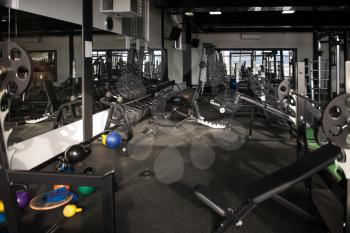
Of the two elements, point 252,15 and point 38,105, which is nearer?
point 38,105

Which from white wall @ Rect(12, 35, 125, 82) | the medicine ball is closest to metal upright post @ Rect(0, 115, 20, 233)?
the medicine ball

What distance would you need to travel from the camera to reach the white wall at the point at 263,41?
38.8ft

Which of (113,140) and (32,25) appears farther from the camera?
(113,140)

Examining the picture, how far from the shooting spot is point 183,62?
10508 mm

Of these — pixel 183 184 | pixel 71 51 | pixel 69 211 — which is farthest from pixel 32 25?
pixel 183 184

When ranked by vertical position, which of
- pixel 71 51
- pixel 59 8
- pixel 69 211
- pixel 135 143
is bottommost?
pixel 69 211

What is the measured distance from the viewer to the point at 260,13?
9.28 metres

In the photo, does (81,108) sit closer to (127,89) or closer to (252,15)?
(127,89)

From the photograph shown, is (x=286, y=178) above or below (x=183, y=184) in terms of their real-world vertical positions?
above

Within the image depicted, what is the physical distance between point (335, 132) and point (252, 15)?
28.1 ft

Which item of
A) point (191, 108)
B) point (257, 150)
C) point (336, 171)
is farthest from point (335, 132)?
point (191, 108)

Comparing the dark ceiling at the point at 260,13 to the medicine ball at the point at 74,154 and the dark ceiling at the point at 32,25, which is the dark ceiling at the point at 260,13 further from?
the medicine ball at the point at 74,154

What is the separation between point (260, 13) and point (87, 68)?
22.3ft

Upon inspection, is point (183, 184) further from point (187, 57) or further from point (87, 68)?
point (187, 57)
